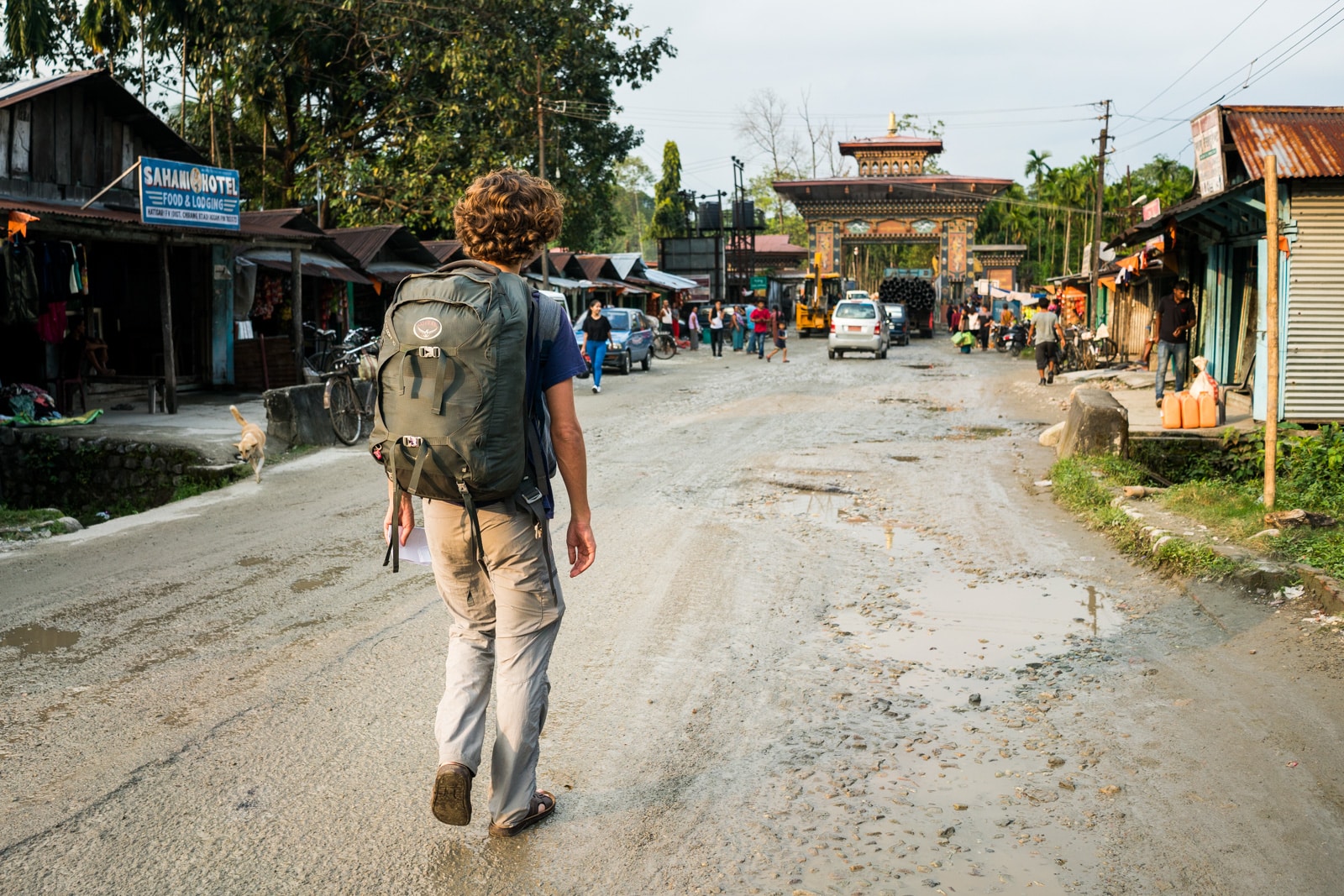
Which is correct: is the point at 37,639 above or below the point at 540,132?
below

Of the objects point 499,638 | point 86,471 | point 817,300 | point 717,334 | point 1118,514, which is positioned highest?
point 817,300

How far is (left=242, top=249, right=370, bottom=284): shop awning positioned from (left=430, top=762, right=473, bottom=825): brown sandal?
18031 mm

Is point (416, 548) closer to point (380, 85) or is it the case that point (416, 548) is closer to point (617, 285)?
point (380, 85)

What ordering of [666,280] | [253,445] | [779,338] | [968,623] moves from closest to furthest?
[968,623] → [253,445] → [779,338] → [666,280]

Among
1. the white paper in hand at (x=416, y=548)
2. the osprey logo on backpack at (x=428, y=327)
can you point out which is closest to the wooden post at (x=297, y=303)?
the white paper in hand at (x=416, y=548)

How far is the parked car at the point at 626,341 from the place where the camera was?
85.3ft

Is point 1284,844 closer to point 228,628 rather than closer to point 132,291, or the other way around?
Result: point 228,628

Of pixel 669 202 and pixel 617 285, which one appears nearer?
pixel 617 285

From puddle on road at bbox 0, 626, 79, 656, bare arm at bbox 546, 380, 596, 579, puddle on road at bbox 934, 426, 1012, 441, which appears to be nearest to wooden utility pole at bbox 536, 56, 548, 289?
puddle on road at bbox 934, 426, 1012, 441

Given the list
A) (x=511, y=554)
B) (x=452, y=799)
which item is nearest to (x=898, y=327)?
(x=511, y=554)

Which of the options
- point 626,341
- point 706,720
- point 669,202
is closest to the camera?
point 706,720

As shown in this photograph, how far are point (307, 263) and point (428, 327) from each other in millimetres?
18824

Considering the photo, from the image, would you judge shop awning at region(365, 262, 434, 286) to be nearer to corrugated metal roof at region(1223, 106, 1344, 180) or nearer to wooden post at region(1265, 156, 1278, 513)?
corrugated metal roof at region(1223, 106, 1344, 180)

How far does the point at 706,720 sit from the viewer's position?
14.3 ft
